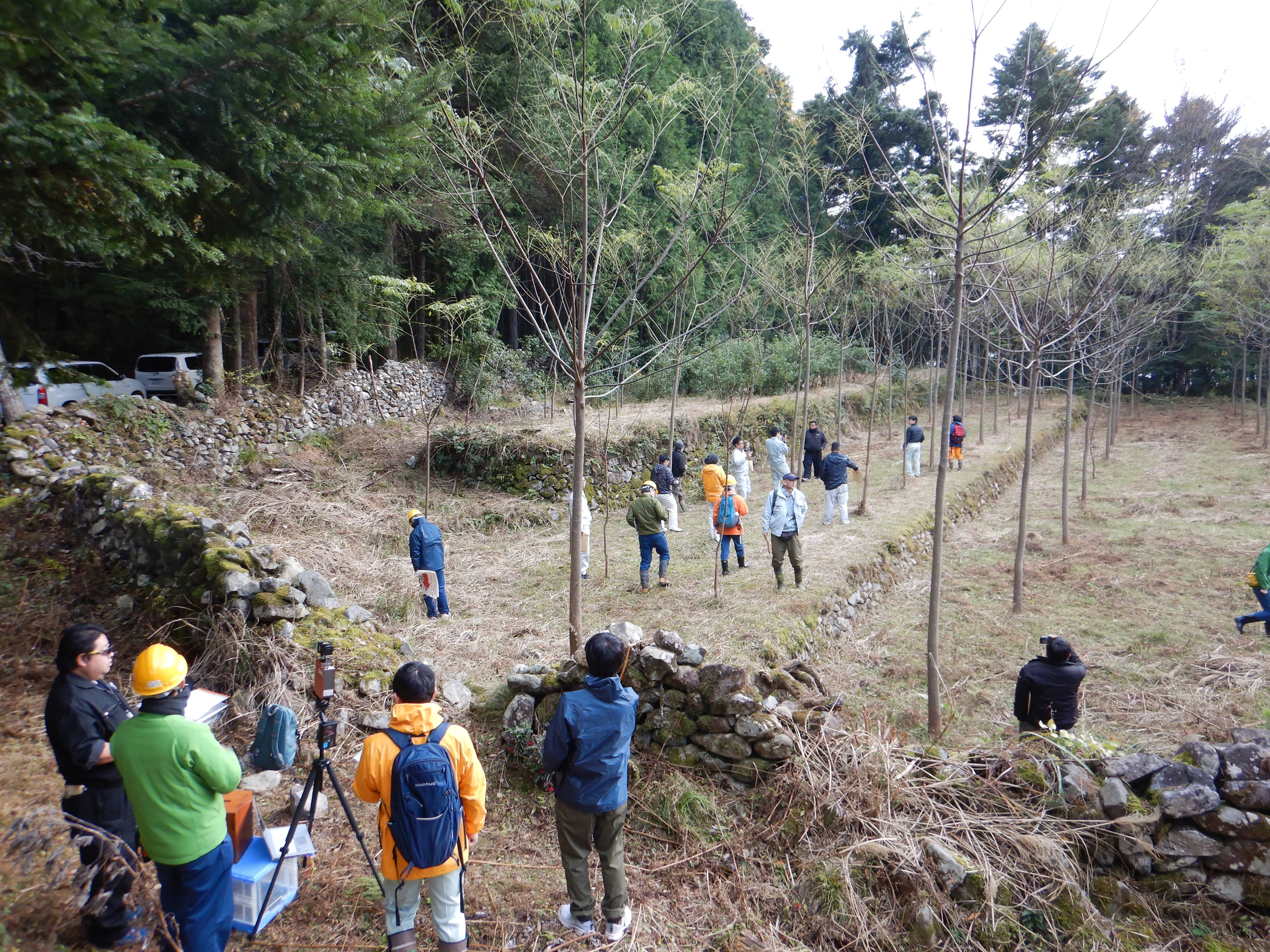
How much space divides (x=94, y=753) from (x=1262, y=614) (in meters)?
10.6

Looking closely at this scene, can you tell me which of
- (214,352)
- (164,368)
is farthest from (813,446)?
(164,368)

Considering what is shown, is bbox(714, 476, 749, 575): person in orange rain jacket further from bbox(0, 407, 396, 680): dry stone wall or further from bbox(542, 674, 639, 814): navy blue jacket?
bbox(542, 674, 639, 814): navy blue jacket

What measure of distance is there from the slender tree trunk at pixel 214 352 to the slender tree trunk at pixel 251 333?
922 millimetres

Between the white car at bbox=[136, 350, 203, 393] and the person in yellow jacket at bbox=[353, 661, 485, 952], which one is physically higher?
the white car at bbox=[136, 350, 203, 393]

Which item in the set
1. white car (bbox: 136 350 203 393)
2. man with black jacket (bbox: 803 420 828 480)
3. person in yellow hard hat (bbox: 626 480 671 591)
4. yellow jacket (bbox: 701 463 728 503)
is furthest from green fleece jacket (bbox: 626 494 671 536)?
white car (bbox: 136 350 203 393)

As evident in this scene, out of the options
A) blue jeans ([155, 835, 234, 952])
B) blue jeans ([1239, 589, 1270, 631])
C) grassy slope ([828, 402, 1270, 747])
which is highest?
blue jeans ([155, 835, 234, 952])

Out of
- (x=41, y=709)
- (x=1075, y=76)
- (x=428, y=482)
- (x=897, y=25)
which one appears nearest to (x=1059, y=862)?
(x=1075, y=76)

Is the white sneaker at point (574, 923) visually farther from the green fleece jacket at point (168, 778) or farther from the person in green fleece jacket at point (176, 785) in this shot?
the green fleece jacket at point (168, 778)

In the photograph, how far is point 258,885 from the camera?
312 cm

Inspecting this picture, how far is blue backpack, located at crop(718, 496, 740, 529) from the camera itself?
8797 mm

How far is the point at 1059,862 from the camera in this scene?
3.46 metres

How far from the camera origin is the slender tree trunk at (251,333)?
1466 cm

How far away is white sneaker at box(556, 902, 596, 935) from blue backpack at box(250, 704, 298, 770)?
2058 mm

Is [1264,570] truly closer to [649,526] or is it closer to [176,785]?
[649,526]
